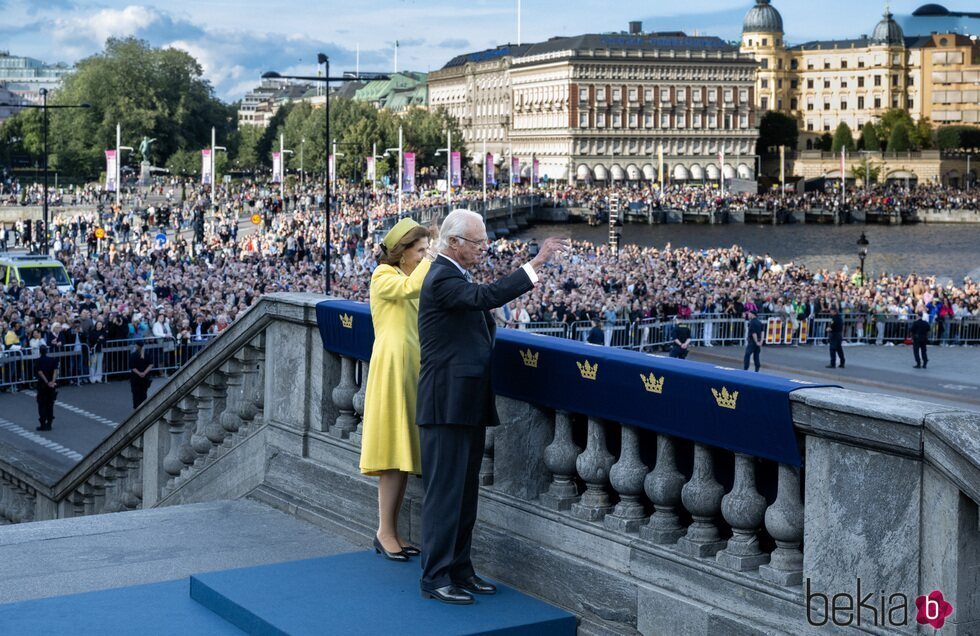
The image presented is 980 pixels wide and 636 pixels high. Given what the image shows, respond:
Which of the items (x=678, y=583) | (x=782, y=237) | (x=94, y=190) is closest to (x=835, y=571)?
(x=678, y=583)

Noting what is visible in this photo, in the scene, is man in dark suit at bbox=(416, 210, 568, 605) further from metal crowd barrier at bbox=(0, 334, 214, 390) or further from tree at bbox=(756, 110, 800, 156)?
tree at bbox=(756, 110, 800, 156)

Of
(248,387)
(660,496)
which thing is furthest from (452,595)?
(248,387)

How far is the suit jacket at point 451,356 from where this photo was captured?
18.6ft

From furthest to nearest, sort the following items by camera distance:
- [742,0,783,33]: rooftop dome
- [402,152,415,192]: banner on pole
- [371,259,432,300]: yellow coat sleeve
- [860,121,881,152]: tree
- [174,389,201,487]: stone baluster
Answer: [742,0,783,33]: rooftop dome, [860,121,881,152]: tree, [402,152,415,192]: banner on pole, [174,389,201,487]: stone baluster, [371,259,432,300]: yellow coat sleeve

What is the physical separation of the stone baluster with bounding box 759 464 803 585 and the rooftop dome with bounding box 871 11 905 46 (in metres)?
195

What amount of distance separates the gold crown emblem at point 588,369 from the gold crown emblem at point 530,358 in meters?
0.29

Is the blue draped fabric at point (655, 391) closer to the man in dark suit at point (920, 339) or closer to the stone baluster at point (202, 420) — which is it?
the stone baluster at point (202, 420)

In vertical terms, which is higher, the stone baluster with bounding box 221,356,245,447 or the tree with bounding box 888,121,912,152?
the tree with bounding box 888,121,912,152

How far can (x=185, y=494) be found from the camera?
8.71 metres

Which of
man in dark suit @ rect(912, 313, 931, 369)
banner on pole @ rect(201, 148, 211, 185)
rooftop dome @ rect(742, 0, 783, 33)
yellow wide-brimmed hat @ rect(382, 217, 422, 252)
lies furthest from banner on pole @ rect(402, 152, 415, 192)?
rooftop dome @ rect(742, 0, 783, 33)

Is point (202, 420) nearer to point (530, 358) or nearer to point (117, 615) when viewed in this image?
point (117, 615)

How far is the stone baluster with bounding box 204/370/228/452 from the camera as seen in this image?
334 inches

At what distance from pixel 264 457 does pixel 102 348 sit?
1885cm

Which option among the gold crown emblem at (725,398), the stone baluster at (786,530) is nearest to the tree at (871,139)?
the gold crown emblem at (725,398)
